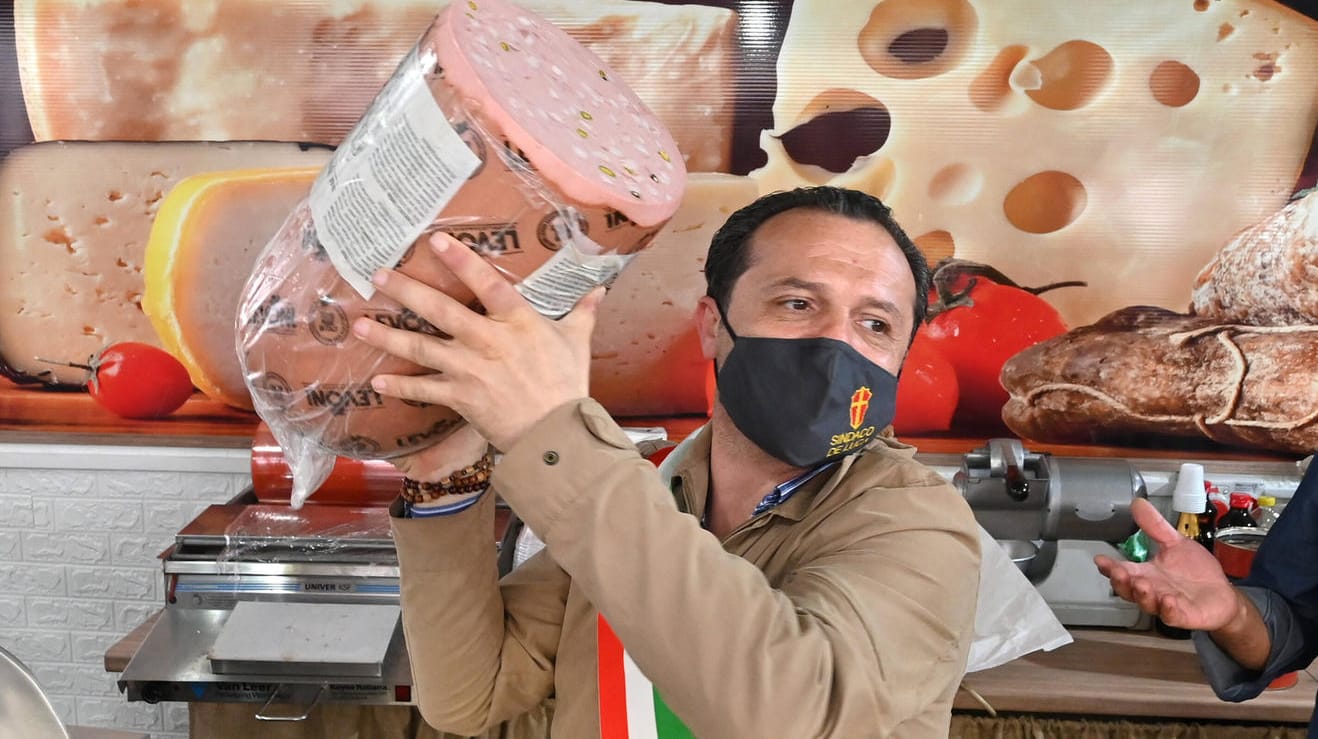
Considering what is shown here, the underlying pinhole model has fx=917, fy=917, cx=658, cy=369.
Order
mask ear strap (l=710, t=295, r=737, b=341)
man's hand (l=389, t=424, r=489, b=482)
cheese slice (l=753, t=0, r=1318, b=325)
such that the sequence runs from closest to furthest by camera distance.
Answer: man's hand (l=389, t=424, r=489, b=482), mask ear strap (l=710, t=295, r=737, b=341), cheese slice (l=753, t=0, r=1318, b=325)

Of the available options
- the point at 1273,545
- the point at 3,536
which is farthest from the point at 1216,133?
the point at 3,536

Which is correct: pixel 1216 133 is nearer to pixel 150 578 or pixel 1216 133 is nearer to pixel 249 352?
pixel 249 352

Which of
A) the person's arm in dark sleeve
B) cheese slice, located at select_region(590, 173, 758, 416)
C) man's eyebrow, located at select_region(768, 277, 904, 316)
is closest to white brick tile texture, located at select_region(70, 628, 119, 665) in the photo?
cheese slice, located at select_region(590, 173, 758, 416)

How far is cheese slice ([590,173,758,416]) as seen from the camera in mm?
2314

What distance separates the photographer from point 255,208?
7.42ft

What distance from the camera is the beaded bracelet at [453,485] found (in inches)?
38.6

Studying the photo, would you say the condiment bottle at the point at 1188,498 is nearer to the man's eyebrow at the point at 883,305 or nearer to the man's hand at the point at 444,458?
the man's eyebrow at the point at 883,305

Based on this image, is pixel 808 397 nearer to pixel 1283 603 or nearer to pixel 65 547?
pixel 1283 603

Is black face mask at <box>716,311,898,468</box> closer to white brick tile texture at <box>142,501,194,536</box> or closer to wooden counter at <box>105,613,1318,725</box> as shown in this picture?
wooden counter at <box>105,613,1318,725</box>

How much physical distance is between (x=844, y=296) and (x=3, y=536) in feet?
8.64

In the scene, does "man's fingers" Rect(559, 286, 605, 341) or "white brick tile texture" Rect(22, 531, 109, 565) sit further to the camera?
"white brick tile texture" Rect(22, 531, 109, 565)

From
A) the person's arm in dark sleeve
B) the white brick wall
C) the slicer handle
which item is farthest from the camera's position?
the white brick wall

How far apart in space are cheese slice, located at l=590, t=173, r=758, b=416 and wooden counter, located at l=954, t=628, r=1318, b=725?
3.19 feet

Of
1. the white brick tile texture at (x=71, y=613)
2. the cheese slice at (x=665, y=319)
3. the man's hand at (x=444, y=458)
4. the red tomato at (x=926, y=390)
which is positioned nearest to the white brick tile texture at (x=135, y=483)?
the white brick tile texture at (x=71, y=613)
